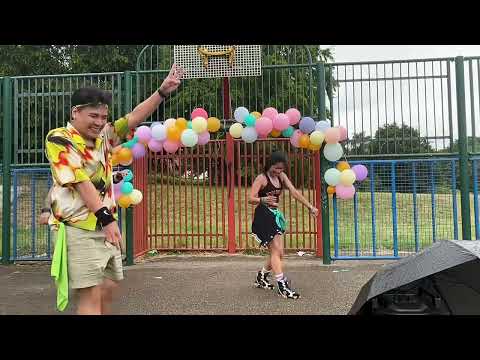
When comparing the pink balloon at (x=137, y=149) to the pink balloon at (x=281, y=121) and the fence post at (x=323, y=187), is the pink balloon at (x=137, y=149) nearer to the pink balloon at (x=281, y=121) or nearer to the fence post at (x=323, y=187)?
the pink balloon at (x=281, y=121)

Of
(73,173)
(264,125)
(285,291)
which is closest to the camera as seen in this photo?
(73,173)

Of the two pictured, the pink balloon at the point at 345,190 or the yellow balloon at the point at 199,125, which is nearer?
the yellow balloon at the point at 199,125

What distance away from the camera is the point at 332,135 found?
653 centimetres

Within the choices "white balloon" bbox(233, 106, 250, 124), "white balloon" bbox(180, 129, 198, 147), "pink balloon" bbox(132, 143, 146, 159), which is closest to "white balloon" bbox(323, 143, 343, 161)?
"white balloon" bbox(233, 106, 250, 124)

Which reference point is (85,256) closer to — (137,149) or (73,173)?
(73,173)

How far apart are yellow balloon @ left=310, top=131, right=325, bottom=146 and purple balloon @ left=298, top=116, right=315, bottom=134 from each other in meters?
0.08

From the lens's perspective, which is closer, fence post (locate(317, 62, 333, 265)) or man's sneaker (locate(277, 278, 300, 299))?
man's sneaker (locate(277, 278, 300, 299))

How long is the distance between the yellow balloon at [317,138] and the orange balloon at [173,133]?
171 cm

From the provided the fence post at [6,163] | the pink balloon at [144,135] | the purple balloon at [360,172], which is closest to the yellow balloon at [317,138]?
the purple balloon at [360,172]

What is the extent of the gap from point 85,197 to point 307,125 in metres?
4.07

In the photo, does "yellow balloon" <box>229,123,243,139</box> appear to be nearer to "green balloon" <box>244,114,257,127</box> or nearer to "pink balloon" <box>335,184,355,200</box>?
"green balloon" <box>244,114,257,127</box>

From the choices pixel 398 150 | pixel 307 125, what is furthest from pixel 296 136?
pixel 398 150

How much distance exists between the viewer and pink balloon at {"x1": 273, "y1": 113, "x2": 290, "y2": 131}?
6.50 m

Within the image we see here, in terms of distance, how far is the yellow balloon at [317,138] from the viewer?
21.4ft
